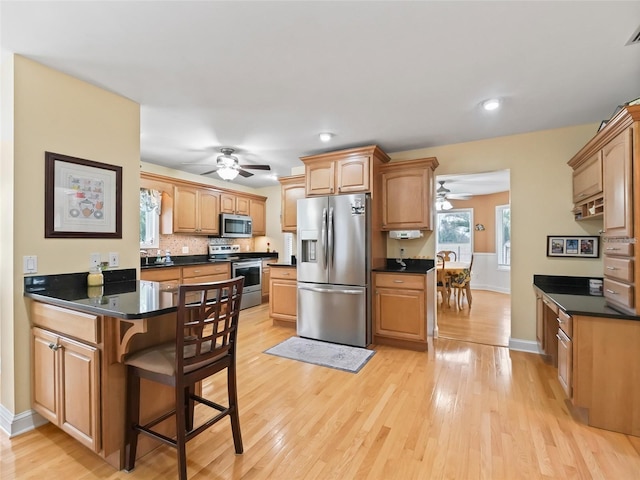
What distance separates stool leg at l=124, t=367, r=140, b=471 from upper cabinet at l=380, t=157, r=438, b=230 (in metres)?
3.02

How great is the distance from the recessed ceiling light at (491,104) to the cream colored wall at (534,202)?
102 centimetres

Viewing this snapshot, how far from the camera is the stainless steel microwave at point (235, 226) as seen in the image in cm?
556

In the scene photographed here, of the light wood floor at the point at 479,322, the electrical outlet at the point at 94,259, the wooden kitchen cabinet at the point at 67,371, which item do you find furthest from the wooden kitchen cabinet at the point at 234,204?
the light wood floor at the point at 479,322

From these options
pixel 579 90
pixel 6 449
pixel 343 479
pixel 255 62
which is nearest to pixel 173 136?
pixel 255 62

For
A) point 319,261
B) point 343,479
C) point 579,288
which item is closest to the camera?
point 343,479

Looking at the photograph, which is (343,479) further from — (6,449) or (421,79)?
(421,79)

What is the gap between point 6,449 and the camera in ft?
6.03

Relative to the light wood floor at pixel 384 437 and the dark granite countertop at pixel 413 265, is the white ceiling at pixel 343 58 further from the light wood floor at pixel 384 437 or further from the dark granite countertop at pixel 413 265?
the light wood floor at pixel 384 437

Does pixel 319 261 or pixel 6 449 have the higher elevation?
pixel 319 261

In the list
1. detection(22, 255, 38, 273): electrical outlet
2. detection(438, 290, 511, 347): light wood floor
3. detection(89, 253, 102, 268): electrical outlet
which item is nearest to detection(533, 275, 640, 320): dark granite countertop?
detection(438, 290, 511, 347): light wood floor

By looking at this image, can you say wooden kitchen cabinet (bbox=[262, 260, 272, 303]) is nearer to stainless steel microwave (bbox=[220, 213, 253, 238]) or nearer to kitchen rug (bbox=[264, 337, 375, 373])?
stainless steel microwave (bbox=[220, 213, 253, 238])

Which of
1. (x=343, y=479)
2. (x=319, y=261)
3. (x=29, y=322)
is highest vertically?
(x=319, y=261)

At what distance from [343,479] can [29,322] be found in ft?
7.21

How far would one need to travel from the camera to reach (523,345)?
11.4ft
